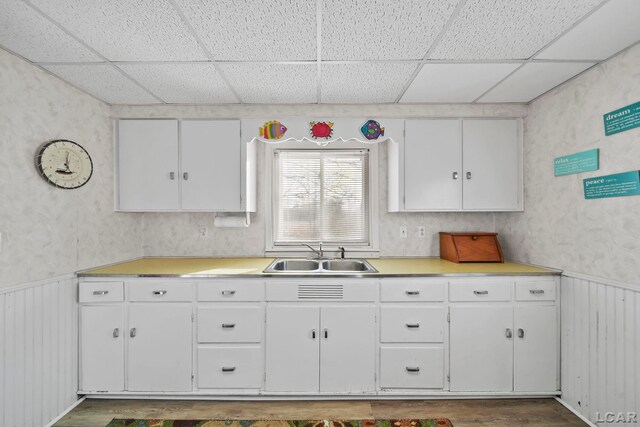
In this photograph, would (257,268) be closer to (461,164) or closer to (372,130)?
(372,130)

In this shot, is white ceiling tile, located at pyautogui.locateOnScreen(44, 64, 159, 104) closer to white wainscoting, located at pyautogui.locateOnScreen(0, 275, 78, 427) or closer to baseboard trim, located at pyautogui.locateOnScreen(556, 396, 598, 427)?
white wainscoting, located at pyautogui.locateOnScreen(0, 275, 78, 427)

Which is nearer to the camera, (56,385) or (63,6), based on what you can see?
(63,6)

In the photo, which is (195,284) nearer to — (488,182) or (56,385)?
(56,385)

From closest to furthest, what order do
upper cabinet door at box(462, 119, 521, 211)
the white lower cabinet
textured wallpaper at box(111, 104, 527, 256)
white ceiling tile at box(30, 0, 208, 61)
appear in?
white ceiling tile at box(30, 0, 208, 61) → the white lower cabinet → upper cabinet door at box(462, 119, 521, 211) → textured wallpaper at box(111, 104, 527, 256)

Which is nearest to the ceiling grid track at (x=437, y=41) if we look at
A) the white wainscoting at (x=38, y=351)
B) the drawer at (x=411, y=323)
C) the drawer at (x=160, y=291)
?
the drawer at (x=411, y=323)

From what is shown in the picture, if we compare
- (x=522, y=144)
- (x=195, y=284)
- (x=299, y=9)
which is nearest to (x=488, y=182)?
(x=522, y=144)

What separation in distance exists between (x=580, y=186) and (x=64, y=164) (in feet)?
12.4

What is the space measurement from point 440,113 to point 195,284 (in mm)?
2571

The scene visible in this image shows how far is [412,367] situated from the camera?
7.64 feet

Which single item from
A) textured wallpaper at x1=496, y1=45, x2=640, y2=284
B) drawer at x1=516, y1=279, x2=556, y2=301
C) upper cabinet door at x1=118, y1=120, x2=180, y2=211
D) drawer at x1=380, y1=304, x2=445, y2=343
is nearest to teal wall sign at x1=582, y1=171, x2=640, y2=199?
textured wallpaper at x1=496, y1=45, x2=640, y2=284

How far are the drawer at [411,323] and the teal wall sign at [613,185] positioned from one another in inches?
51.4

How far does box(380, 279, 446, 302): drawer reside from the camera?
7.68 ft

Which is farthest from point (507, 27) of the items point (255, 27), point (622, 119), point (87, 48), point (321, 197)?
point (87, 48)

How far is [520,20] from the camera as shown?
1628mm
